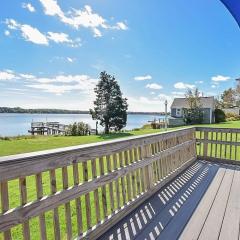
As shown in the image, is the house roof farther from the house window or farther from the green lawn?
the green lawn

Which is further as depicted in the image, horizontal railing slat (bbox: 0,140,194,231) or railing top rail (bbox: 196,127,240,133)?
railing top rail (bbox: 196,127,240,133)

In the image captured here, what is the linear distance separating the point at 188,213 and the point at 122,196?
0.88m

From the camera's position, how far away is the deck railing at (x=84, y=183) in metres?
1.91

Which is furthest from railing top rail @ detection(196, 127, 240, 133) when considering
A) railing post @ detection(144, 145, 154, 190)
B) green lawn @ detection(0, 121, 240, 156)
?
green lawn @ detection(0, 121, 240, 156)

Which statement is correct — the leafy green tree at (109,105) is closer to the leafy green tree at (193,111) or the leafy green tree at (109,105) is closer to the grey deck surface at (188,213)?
the leafy green tree at (193,111)

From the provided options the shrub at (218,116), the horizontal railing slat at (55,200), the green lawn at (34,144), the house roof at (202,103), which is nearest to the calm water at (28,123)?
the house roof at (202,103)

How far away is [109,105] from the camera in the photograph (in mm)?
26797

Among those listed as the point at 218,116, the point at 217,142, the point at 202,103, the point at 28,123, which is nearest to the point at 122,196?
the point at 217,142

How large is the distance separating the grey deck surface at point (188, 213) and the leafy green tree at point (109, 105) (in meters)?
21.6

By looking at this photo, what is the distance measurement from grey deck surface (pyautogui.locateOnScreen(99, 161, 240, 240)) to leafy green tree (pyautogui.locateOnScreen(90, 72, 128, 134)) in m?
21.6

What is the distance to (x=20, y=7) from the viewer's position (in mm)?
12242

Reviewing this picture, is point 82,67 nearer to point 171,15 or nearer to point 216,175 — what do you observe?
point 171,15

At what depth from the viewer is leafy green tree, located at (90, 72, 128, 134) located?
26.8 m

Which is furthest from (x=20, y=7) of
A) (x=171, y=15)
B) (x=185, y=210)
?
(x=185, y=210)
